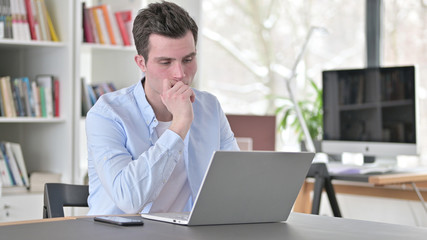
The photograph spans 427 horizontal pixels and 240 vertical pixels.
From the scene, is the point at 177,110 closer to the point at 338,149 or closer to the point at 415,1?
the point at 338,149

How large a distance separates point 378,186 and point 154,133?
1.90m

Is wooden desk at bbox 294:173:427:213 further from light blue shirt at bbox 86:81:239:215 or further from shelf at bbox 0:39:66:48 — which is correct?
shelf at bbox 0:39:66:48

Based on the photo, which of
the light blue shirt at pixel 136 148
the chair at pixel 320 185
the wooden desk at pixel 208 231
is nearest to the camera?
the wooden desk at pixel 208 231

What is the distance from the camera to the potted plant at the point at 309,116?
4.34 metres

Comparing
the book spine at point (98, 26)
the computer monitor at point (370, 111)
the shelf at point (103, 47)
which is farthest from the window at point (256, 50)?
the book spine at point (98, 26)

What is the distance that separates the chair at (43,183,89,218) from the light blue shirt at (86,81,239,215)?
0.03 meters

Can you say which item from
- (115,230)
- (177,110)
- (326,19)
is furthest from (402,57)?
(115,230)

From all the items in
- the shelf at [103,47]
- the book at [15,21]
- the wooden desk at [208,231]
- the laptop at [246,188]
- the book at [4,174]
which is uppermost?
the book at [15,21]

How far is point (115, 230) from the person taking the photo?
137 centimetres

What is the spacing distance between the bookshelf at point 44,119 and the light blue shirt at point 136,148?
152cm

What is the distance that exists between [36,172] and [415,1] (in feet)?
8.14

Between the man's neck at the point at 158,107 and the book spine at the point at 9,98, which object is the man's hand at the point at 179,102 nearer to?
the man's neck at the point at 158,107

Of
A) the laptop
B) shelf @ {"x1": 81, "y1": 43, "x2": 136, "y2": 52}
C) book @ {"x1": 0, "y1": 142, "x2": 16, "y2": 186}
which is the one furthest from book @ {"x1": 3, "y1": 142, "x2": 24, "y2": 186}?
the laptop

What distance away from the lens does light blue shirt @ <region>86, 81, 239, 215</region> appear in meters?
1.73
